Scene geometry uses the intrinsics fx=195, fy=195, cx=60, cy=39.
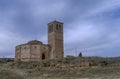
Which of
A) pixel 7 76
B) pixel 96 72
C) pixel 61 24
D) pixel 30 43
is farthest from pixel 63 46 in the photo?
pixel 7 76

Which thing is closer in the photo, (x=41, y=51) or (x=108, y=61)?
(x=108, y=61)

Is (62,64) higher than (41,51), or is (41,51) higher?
(41,51)

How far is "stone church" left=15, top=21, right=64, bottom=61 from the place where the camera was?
51.8 meters

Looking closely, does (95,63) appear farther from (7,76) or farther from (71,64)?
(7,76)

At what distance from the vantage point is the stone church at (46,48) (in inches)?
2041

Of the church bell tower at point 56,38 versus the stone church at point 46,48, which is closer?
the stone church at point 46,48

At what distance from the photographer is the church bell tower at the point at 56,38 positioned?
57.0m

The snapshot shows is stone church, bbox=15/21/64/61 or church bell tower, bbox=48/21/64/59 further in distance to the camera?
church bell tower, bbox=48/21/64/59

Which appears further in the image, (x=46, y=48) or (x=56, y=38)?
(x=56, y=38)

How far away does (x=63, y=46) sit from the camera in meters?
60.5

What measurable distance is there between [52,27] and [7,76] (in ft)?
166

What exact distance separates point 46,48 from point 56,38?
536 centimetres

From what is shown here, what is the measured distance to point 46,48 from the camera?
55.0 m

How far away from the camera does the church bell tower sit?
187ft
